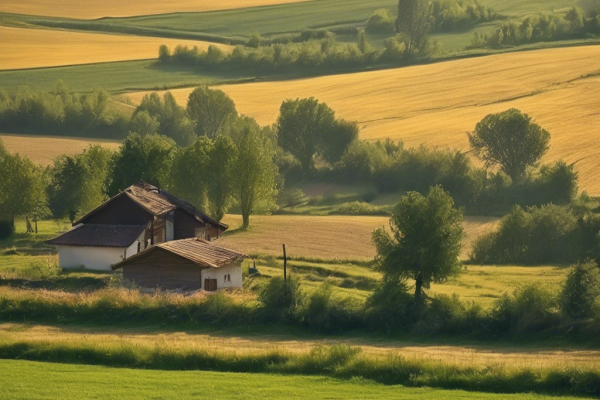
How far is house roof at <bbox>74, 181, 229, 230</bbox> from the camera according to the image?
2197 inches

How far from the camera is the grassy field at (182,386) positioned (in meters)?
25.1

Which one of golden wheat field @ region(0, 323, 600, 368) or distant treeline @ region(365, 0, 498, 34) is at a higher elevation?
distant treeline @ region(365, 0, 498, 34)

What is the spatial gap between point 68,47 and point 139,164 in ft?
224

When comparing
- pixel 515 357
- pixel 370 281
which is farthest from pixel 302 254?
pixel 515 357

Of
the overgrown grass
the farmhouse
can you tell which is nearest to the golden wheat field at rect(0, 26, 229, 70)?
the farmhouse

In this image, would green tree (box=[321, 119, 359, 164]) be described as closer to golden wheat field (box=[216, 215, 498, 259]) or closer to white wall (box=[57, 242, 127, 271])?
golden wheat field (box=[216, 215, 498, 259])

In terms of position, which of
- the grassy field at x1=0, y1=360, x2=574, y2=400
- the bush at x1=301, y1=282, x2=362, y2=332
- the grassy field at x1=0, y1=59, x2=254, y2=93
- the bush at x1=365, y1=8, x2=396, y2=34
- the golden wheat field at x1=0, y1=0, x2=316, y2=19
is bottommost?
the bush at x1=301, y1=282, x2=362, y2=332

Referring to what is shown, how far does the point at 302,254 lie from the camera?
58.2 m

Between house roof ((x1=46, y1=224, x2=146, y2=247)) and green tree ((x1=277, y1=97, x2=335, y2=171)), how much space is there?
3784 centimetres

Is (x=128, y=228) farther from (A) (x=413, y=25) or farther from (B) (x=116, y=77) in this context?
(A) (x=413, y=25)

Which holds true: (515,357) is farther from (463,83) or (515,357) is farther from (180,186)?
(463,83)

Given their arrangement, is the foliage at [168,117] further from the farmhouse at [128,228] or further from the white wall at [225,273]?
the white wall at [225,273]

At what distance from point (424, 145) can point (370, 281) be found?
41747mm

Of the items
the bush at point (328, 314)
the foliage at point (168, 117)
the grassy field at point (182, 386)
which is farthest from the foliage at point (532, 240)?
the foliage at point (168, 117)
